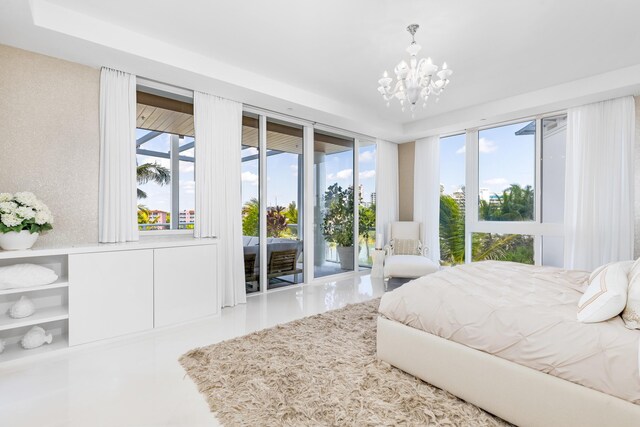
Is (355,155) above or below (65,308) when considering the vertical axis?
above

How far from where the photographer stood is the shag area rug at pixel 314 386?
169cm

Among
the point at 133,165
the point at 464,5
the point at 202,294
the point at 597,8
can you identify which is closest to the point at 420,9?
the point at 464,5

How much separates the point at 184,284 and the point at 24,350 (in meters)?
1.25

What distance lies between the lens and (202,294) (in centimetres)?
330

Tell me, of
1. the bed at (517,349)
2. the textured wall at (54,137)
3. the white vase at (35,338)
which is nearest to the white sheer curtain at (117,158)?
the textured wall at (54,137)

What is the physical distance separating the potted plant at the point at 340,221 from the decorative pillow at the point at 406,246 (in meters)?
0.83

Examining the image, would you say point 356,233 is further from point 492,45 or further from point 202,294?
point 492,45

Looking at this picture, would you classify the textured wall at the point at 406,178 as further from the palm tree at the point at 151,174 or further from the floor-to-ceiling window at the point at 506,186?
the palm tree at the point at 151,174

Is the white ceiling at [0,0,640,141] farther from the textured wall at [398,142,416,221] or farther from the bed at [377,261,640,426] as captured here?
the textured wall at [398,142,416,221]

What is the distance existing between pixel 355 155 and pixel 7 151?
4.56m

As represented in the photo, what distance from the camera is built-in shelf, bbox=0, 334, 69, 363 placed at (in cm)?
238

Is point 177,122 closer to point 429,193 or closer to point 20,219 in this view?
point 20,219

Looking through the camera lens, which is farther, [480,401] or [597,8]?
[597,8]

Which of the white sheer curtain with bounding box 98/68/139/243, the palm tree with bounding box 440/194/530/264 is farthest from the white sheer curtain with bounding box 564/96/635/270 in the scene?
the white sheer curtain with bounding box 98/68/139/243
